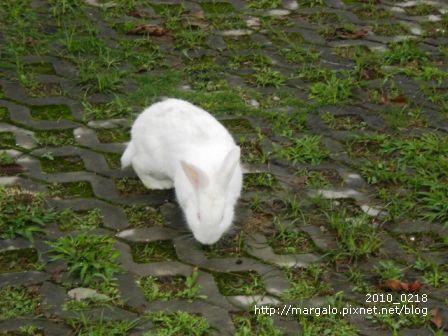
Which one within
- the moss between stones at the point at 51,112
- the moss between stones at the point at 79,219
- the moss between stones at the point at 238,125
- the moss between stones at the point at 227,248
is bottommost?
the moss between stones at the point at 227,248

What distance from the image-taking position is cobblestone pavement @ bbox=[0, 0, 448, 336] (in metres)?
3.95

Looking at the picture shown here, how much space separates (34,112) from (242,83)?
143 centimetres

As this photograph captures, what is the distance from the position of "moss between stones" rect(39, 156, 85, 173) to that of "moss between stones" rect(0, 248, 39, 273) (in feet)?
2.45

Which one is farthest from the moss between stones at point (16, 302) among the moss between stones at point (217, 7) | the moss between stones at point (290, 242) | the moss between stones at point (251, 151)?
the moss between stones at point (217, 7)

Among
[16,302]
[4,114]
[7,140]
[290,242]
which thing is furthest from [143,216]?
[4,114]

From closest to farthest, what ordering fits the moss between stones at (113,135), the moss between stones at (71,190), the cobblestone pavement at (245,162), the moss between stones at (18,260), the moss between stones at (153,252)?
the cobblestone pavement at (245,162)
the moss between stones at (18,260)
the moss between stones at (153,252)
the moss between stones at (71,190)
the moss between stones at (113,135)

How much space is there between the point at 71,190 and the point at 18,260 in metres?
0.65

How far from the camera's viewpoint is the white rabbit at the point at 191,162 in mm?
4043

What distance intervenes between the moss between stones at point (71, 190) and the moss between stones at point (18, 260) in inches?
19.8

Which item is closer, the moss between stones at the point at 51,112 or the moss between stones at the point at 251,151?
the moss between stones at the point at 251,151

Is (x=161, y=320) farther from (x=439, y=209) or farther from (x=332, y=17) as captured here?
(x=332, y=17)

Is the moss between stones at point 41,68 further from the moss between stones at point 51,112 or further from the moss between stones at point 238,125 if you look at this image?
the moss between stones at point 238,125

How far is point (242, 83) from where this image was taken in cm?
582

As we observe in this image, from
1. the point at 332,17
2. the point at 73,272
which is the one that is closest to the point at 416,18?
the point at 332,17
